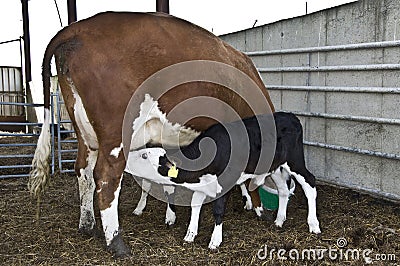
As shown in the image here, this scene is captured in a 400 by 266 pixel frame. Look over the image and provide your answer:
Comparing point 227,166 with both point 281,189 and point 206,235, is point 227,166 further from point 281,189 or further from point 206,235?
point 281,189

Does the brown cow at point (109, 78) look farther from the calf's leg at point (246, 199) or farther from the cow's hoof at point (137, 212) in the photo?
the calf's leg at point (246, 199)

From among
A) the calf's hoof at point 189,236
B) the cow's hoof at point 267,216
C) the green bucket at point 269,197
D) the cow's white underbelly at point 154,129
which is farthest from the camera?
the green bucket at point 269,197

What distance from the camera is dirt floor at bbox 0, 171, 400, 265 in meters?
3.67

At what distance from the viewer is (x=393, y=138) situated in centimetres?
500

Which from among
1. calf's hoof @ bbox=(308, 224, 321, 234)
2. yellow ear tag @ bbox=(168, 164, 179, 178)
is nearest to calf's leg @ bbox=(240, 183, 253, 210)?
calf's hoof @ bbox=(308, 224, 321, 234)

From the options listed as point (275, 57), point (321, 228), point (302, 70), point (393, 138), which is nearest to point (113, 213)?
point (321, 228)

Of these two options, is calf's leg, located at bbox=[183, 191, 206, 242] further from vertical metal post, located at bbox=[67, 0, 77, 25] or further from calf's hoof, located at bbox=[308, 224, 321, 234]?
vertical metal post, located at bbox=[67, 0, 77, 25]

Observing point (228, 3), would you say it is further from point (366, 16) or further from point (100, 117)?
point (100, 117)

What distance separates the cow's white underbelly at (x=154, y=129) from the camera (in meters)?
3.86

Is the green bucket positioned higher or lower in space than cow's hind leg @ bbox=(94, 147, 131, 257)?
lower

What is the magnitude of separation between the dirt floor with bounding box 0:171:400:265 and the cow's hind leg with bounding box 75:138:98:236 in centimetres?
12

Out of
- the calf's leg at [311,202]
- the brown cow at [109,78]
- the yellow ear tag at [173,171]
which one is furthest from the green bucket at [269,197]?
the yellow ear tag at [173,171]

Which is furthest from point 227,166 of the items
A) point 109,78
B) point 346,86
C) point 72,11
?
point 72,11

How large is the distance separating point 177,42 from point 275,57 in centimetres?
320
